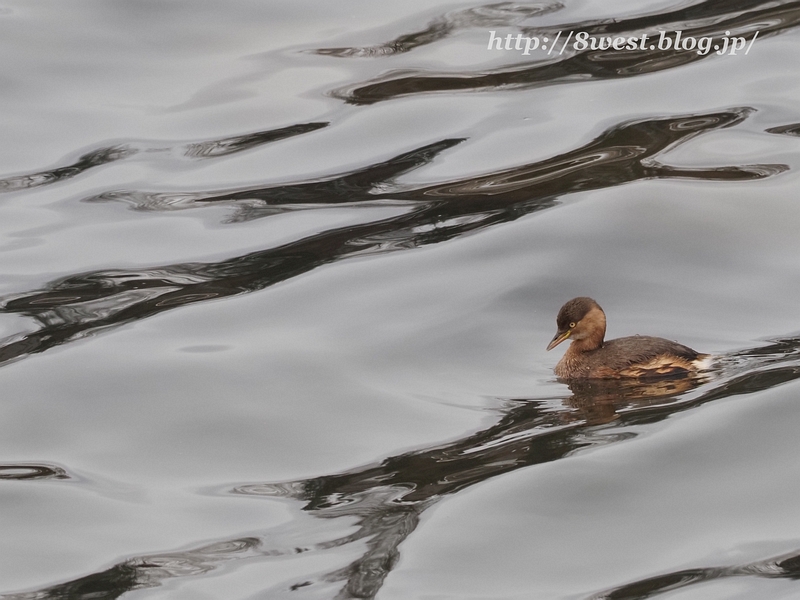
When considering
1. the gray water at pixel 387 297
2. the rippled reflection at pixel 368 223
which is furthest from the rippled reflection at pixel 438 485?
the rippled reflection at pixel 368 223

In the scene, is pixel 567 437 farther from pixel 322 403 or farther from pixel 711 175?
pixel 711 175

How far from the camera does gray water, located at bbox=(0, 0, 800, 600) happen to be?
246 inches

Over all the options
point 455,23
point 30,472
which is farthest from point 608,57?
point 30,472

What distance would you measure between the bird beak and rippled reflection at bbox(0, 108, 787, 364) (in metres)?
1.87

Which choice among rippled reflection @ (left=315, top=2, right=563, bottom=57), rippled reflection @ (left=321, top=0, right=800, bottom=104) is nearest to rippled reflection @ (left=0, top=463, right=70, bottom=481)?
rippled reflection @ (left=321, top=0, right=800, bottom=104)

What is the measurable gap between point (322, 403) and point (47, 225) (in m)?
4.07

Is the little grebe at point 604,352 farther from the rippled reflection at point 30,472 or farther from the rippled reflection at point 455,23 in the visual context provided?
the rippled reflection at point 455,23

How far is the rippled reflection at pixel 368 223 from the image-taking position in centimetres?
920

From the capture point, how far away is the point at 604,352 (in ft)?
26.5

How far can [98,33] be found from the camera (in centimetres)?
1401

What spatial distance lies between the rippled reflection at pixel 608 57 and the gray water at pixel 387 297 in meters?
0.04

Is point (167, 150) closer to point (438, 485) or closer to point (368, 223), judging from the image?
point (368, 223)

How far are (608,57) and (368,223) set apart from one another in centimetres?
402

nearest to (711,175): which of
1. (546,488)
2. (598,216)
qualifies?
(598,216)
